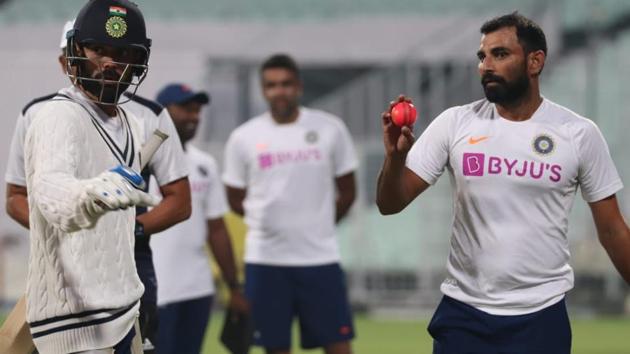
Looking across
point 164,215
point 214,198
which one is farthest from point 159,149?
point 214,198

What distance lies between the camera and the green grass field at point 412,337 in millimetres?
11875

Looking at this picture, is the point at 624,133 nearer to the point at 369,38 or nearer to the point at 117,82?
the point at 369,38

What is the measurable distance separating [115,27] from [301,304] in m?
4.47

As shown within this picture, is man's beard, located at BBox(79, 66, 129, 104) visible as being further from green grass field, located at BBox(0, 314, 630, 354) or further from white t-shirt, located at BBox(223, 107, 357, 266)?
green grass field, located at BBox(0, 314, 630, 354)

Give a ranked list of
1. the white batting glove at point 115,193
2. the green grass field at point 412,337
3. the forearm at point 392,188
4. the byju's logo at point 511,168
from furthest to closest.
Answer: the green grass field at point 412,337, the byju's logo at point 511,168, the forearm at point 392,188, the white batting glove at point 115,193

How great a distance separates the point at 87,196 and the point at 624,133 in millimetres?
14984

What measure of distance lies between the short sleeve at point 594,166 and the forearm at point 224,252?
3.39 meters

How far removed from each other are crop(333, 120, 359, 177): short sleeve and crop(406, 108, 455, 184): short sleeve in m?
3.59

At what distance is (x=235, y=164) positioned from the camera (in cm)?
882

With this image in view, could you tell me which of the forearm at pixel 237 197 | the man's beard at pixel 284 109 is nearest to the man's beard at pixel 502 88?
the man's beard at pixel 284 109

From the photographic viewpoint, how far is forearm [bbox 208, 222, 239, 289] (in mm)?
8141

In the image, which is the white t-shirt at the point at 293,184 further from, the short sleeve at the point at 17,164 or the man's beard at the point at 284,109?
the short sleeve at the point at 17,164

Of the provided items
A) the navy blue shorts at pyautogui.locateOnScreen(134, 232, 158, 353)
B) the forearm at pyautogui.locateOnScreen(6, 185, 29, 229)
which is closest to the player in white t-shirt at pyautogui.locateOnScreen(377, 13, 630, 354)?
the navy blue shorts at pyautogui.locateOnScreen(134, 232, 158, 353)

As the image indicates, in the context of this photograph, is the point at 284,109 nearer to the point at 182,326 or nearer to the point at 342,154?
the point at 342,154
